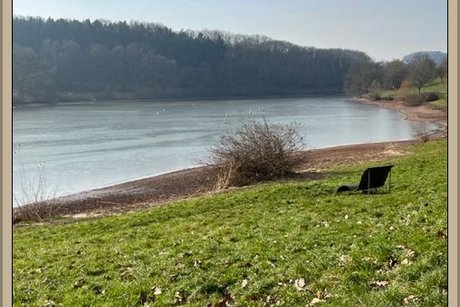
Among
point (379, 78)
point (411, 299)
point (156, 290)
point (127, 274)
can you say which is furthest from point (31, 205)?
point (379, 78)

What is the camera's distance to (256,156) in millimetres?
14891

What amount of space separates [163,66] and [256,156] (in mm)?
51172

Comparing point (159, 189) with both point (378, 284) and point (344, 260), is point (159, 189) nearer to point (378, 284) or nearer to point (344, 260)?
point (344, 260)

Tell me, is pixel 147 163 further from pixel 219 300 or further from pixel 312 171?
pixel 219 300

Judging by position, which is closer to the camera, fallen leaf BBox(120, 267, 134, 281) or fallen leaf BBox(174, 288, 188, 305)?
fallen leaf BBox(174, 288, 188, 305)

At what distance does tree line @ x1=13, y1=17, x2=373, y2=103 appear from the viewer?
4491 centimetres

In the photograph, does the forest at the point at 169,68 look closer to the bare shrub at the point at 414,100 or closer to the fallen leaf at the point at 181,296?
the bare shrub at the point at 414,100

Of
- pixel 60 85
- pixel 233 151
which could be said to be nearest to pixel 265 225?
pixel 233 151

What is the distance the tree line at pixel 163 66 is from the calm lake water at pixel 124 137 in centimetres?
344

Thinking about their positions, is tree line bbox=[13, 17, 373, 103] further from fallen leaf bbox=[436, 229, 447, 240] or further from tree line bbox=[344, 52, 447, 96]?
fallen leaf bbox=[436, 229, 447, 240]

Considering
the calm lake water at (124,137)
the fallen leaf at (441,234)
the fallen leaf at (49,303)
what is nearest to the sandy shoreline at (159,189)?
the calm lake water at (124,137)

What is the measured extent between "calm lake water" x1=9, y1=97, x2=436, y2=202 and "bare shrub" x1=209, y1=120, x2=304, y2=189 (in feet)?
17.8

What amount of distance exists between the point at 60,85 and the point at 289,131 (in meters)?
38.3

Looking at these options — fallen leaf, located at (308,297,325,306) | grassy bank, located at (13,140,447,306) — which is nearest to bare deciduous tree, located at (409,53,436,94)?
grassy bank, located at (13,140,447,306)
